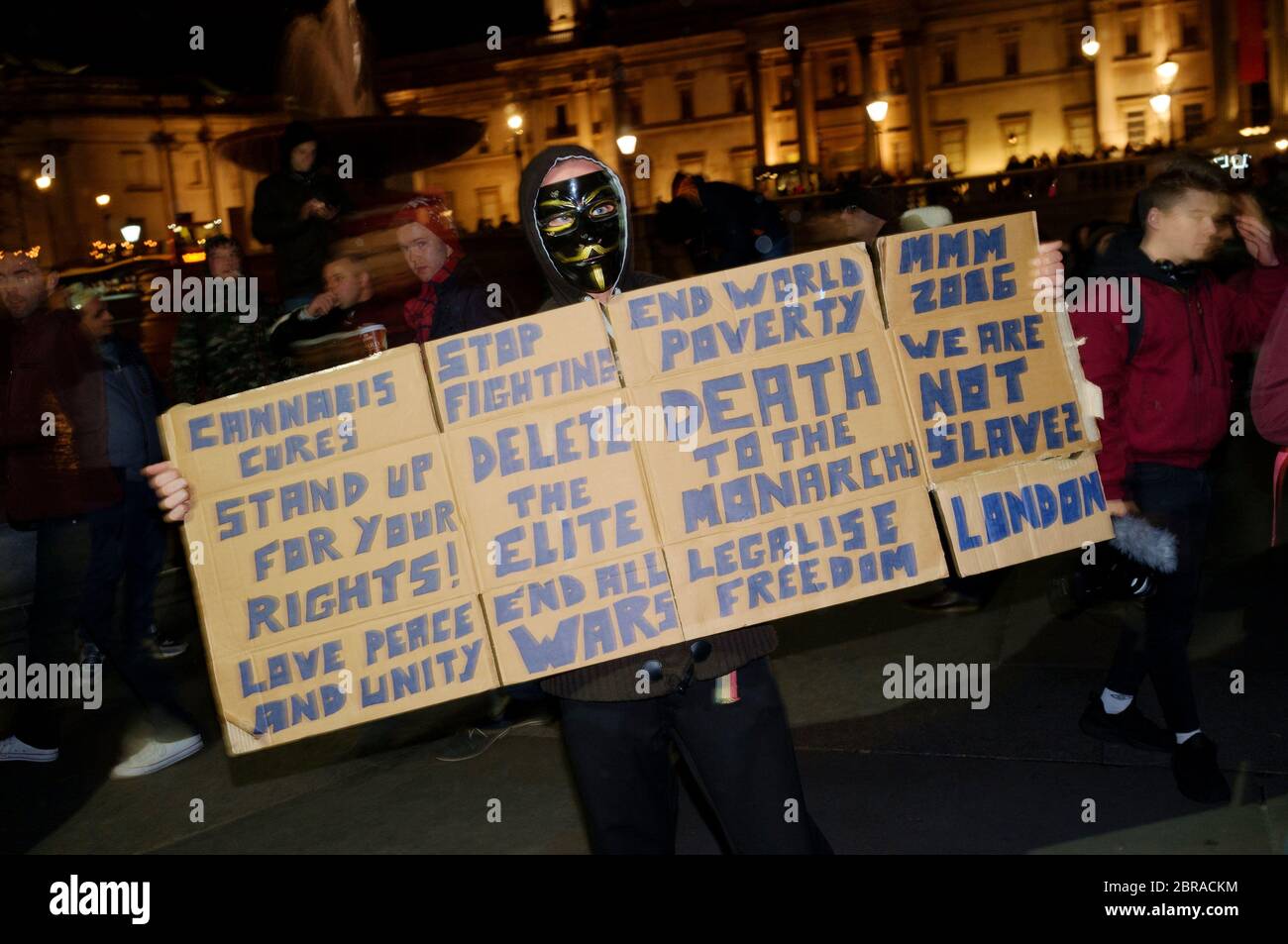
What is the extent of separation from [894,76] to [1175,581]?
74228mm

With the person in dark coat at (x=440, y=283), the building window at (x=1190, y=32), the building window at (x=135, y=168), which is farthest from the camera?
the building window at (x=135, y=168)

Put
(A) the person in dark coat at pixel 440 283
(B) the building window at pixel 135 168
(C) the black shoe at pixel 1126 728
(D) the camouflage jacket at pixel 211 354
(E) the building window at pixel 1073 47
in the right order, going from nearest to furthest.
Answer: (A) the person in dark coat at pixel 440 283
(C) the black shoe at pixel 1126 728
(D) the camouflage jacket at pixel 211 354
(E) the building window at pixel 1073 47
(B) the building window at pixel 135 168

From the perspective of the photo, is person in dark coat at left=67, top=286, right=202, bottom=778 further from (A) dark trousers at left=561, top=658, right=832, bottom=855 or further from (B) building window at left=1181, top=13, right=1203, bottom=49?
(B) building window at left=1181, top=13, right=1203, bottom=49

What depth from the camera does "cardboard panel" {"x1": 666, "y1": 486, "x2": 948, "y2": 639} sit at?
2.79 metres

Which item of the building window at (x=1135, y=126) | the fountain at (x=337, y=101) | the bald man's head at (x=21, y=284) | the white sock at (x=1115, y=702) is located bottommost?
the white sock at (x=1115, y=702)

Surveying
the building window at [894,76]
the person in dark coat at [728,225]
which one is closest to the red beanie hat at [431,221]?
the person in dark coat at [728,225]

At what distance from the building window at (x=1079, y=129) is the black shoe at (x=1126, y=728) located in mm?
72603

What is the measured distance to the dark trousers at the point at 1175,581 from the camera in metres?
4.08

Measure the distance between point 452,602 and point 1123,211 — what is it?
35440mm

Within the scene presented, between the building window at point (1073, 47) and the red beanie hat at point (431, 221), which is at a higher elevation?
the building window at point (1073, 47)

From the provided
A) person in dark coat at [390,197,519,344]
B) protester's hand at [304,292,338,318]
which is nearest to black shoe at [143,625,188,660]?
protester's hand at [304,292,338,318]

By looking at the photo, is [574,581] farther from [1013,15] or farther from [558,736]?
[1013,15]

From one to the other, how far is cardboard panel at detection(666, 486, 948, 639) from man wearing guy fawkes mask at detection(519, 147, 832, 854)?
3.3 inches

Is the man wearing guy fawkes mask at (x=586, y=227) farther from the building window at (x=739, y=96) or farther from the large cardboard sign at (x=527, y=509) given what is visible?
the building window at (x=739, y=96)
